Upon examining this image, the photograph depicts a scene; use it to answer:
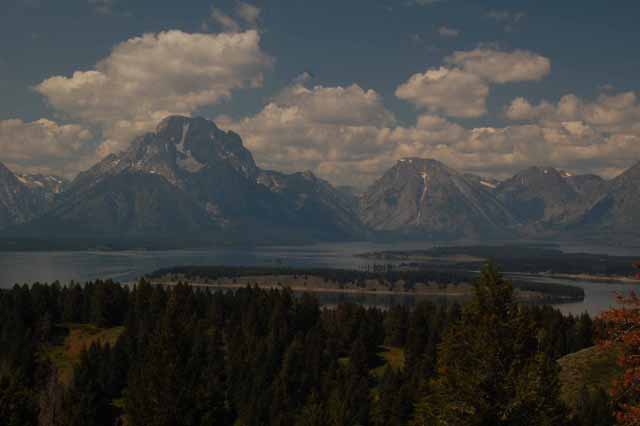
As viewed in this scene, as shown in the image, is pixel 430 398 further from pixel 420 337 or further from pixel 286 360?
pixel 420 337

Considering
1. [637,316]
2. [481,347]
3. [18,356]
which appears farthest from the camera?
[18,356]

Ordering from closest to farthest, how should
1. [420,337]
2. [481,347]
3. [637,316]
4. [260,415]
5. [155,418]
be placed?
[637,316]
[481,347]
[155,418]
[260,415]
[420,337]

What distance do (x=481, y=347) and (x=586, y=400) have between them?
126 feet

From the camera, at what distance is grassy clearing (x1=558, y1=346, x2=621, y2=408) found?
7094 centimetres

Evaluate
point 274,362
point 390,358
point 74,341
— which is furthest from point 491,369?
point 74,341

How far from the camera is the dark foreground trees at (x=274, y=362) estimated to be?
89.2ft

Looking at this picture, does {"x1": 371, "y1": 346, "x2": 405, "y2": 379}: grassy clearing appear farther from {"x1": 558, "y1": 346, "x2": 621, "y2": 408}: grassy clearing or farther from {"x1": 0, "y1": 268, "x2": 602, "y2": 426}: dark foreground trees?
{"x1": 558, "y1": 346, "x2": 621, "y2": 408}: grassy clearing

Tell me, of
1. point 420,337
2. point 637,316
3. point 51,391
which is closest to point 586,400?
point 637,316

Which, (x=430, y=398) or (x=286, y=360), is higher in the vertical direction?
(x=430, y=398)

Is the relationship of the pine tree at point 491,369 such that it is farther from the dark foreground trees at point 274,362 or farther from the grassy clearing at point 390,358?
the grassy clearing at point 390,358

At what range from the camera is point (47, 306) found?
13488cm

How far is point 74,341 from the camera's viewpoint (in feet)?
404

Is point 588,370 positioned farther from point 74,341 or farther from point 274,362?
point 74,341

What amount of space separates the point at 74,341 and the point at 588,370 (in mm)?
93754
